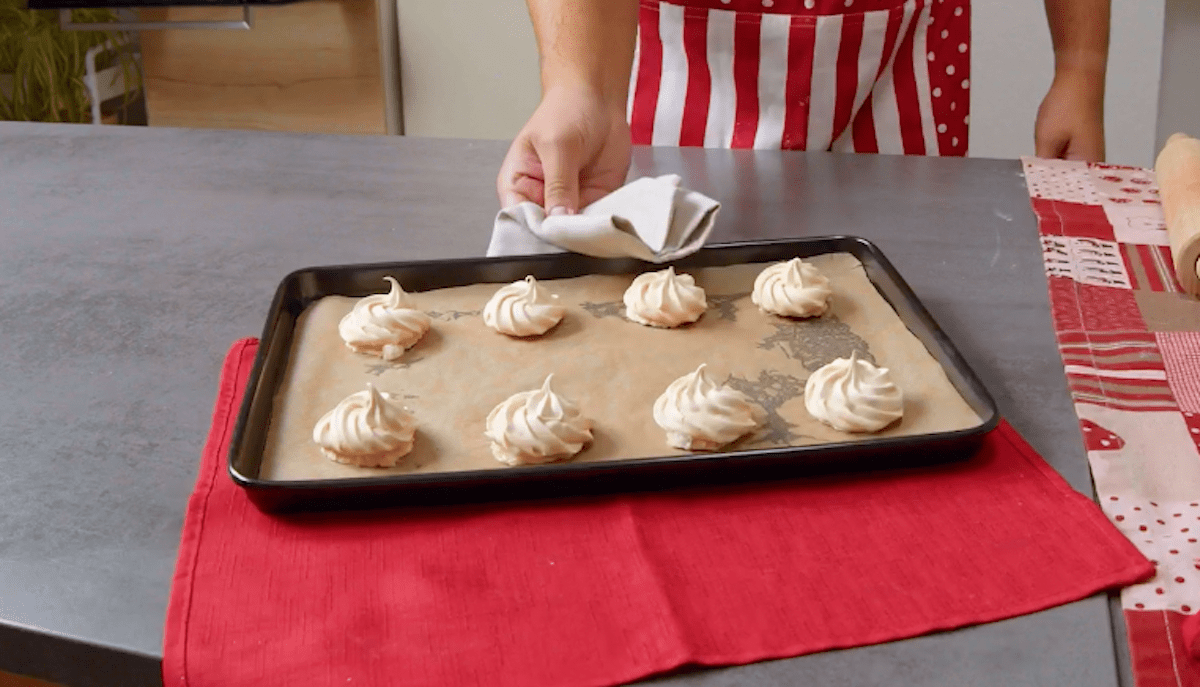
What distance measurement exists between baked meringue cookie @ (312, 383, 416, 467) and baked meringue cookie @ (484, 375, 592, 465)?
79mm

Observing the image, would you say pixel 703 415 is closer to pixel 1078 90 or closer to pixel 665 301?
pixel 665 301

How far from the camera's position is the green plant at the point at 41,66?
3299mm

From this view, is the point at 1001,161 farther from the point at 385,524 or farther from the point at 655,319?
the point at 385,524

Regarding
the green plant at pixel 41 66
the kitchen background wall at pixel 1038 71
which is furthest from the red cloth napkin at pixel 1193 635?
the green plant at pixel 41 66

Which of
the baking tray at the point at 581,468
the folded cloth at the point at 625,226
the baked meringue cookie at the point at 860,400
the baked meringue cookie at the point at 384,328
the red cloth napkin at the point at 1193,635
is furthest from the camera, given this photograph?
the folded cloth at the point at 625,226

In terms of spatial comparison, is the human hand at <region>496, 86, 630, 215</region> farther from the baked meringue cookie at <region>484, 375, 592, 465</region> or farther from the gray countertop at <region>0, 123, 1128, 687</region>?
the baked meringue cookie at <region>484, 375, 592, 465</region>

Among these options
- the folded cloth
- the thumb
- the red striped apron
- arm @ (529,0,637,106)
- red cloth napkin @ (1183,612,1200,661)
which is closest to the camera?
red cloth napkin @ (1183,612,1200,661)

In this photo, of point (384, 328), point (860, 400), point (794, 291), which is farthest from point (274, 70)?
point (860, 400)

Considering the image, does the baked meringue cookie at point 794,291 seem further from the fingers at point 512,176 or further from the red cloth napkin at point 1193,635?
the red cloth napkin at point 1193,635

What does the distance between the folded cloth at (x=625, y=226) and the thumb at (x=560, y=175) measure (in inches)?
2.9

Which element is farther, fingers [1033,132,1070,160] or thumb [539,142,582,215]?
fingers [1033,132,1070,160]

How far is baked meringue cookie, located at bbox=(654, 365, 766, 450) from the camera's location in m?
0.92

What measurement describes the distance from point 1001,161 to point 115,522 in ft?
4.54

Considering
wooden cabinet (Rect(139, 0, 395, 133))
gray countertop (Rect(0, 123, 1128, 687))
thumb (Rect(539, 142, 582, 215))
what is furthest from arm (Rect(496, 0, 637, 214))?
wooden cabinet (Rect(139, 0, 395, 133))
